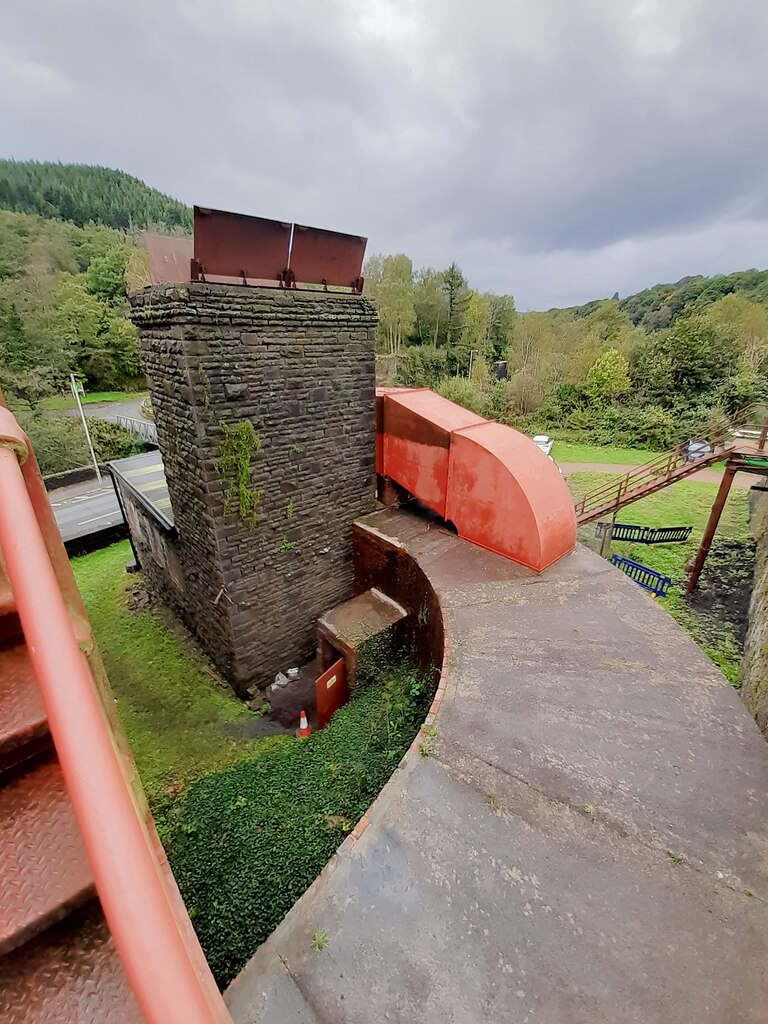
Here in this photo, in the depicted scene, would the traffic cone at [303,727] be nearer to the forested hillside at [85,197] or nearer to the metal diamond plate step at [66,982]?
the metal diamond plate step at [66,982]

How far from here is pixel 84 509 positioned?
14.9 meters

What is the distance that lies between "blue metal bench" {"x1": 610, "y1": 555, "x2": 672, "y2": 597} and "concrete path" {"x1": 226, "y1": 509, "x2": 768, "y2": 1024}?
6.16 meters

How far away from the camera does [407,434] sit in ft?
20.9

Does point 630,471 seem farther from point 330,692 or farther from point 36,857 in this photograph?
point 36,857

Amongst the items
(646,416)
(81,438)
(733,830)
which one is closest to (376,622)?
(733,830)

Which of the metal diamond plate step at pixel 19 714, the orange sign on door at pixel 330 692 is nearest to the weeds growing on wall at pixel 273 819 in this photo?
the orange sign on door at pixel 330 692

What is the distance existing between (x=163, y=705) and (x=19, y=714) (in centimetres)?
610

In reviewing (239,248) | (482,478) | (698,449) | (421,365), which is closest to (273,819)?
(482,478)

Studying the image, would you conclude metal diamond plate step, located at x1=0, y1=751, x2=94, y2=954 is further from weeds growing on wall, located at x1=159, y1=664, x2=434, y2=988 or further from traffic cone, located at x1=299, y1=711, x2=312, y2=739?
traffic cone, located at x1=299, y1=711, x2=312, y2=739

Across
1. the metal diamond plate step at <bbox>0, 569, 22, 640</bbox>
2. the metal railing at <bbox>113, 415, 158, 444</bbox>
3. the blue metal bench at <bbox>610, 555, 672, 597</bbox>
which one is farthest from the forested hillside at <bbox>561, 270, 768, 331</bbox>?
the metal diamond plate step at <bbox>0, 569, 22, 640</bbox>

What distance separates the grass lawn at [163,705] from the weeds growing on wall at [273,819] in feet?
2.27

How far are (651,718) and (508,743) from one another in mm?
1216

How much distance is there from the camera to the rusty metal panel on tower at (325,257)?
504 cm

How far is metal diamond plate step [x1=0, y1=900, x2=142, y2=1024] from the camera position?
0.83 m
